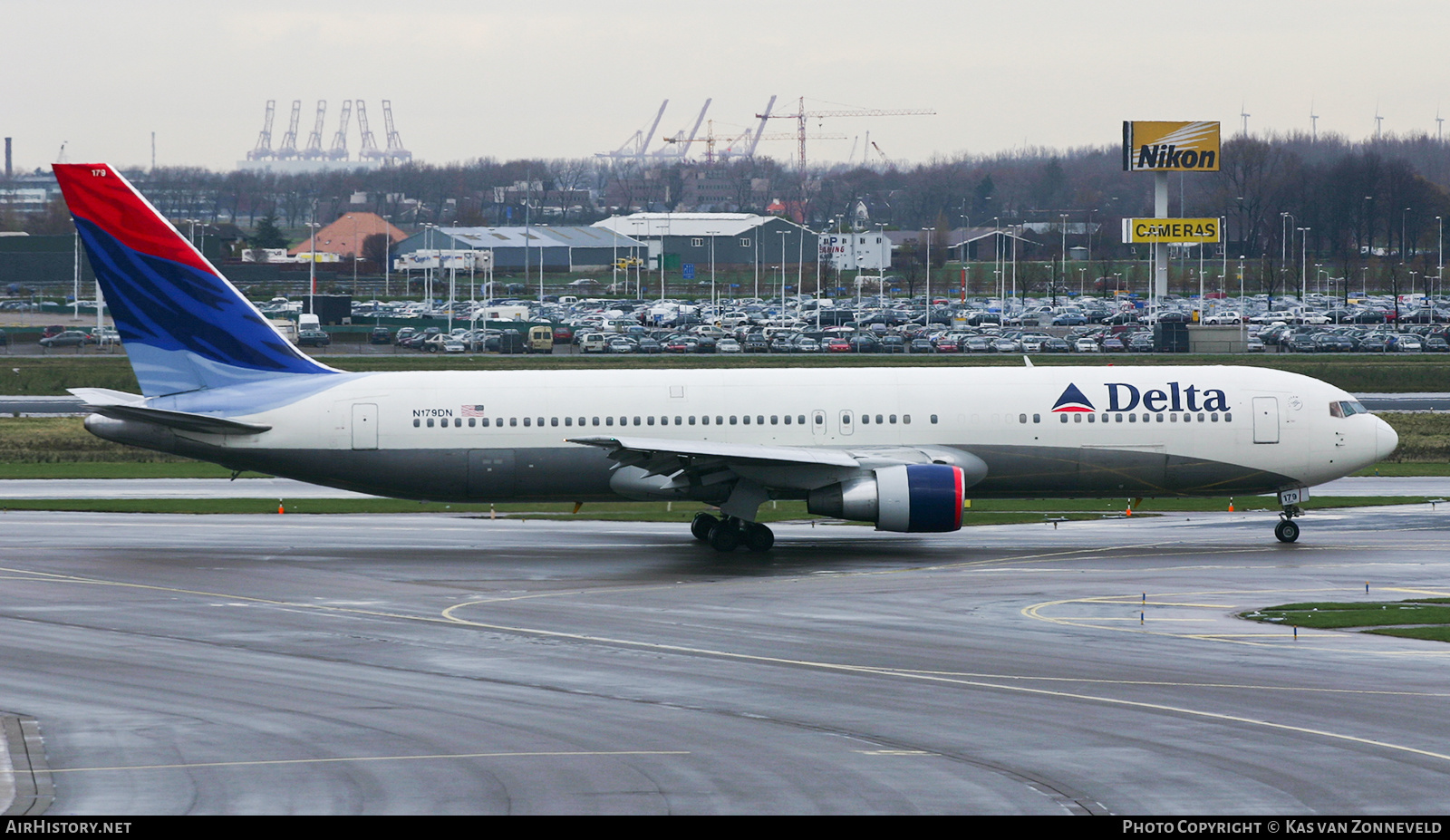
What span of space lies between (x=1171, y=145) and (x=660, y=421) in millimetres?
115013

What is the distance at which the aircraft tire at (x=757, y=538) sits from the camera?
127ft

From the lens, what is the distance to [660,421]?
39.7m

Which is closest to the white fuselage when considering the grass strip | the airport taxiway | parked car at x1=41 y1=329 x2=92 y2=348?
the airport taxiway

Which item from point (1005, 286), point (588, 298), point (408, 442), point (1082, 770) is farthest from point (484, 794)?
point (1005, 286)

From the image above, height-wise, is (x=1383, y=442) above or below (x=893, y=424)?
below

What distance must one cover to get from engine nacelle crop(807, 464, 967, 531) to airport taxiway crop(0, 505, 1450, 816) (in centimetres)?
107

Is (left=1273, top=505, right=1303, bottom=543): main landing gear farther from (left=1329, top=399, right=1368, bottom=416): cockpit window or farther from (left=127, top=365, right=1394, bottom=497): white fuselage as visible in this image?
(left=1329, top=399, right=1368, bottom=416): cockpit window

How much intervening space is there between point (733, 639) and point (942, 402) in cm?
1454

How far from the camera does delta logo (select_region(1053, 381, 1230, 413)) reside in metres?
39.4

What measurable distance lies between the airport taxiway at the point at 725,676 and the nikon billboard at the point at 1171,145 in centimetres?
10709

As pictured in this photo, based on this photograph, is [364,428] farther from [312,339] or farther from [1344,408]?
[312,339]

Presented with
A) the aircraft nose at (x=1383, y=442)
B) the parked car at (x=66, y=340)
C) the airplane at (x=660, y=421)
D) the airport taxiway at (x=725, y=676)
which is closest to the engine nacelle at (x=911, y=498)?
the airport taxiway at (x=725, y=676)

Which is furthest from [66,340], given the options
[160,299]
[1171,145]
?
[1171,145]

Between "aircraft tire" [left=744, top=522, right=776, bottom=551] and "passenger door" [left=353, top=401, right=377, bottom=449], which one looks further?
"passenger door" [left=353, top=401, right=377, bottom=449]
